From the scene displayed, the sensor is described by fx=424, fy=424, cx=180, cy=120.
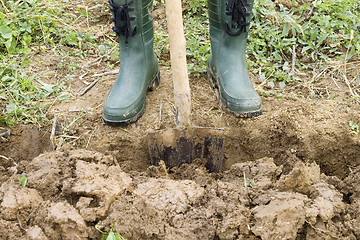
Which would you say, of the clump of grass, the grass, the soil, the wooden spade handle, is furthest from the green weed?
the grass

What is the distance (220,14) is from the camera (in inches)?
92.1

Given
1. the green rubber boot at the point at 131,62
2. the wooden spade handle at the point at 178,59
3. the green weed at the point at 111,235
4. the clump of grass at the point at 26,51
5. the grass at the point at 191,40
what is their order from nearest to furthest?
the green weed at the point at 111,235
the wooden spade handle at the point at 178,59
the green rubber boot at the point at 131,62
the clump of grass at the point at 26,51
the grass at the point at 191,40

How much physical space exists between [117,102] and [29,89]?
625 mm

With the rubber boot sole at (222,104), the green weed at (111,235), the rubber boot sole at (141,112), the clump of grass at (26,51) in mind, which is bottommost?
the rubber boot sole at (222,104)

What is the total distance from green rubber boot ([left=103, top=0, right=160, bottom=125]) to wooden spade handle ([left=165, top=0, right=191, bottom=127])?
328 mm

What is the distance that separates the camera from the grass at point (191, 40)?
2.65m

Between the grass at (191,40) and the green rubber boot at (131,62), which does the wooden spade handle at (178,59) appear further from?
the grass at (191,40)

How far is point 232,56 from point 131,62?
57 cm

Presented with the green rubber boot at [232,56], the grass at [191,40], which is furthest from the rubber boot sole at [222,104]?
the grass at [191,40]

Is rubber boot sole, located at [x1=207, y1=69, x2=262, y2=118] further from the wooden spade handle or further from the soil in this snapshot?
the wooden spade handle

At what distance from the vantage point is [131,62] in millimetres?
2379

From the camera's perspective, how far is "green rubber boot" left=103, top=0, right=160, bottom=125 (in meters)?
2.24

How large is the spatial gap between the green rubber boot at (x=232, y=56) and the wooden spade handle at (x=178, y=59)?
1.16ft

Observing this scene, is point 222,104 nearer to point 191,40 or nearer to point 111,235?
point 191,40
